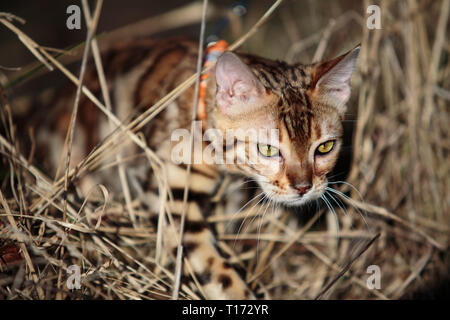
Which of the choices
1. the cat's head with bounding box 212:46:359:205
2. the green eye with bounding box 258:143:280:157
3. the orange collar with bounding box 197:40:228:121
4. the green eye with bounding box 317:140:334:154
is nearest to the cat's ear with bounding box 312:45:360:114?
the cat's head with bounding box 212:46:359:205

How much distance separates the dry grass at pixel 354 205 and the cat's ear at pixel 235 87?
0.17m

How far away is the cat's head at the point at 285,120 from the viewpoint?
135cm

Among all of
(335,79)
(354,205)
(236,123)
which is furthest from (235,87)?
(354,205)

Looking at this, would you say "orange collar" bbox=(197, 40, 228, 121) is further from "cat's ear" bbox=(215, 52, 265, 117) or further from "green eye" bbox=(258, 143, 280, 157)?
"green eye" bbox=(258, 143, 280, 157)

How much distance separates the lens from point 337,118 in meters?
1.45

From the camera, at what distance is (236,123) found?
1422 mm

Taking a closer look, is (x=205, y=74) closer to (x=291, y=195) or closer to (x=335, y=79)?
(x=335, y=79)

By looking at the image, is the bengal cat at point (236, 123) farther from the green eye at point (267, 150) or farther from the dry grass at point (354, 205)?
the dry grass at point (354, 205)

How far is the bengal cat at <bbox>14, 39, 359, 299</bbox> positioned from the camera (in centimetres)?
136

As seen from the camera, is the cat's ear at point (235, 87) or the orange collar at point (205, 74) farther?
the orange collar at point (205, 74)

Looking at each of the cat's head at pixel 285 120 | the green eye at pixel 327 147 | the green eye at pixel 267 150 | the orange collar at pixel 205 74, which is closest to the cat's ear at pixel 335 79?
the cat's head at pixel 285 120

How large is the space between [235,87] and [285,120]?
0.23 metres
